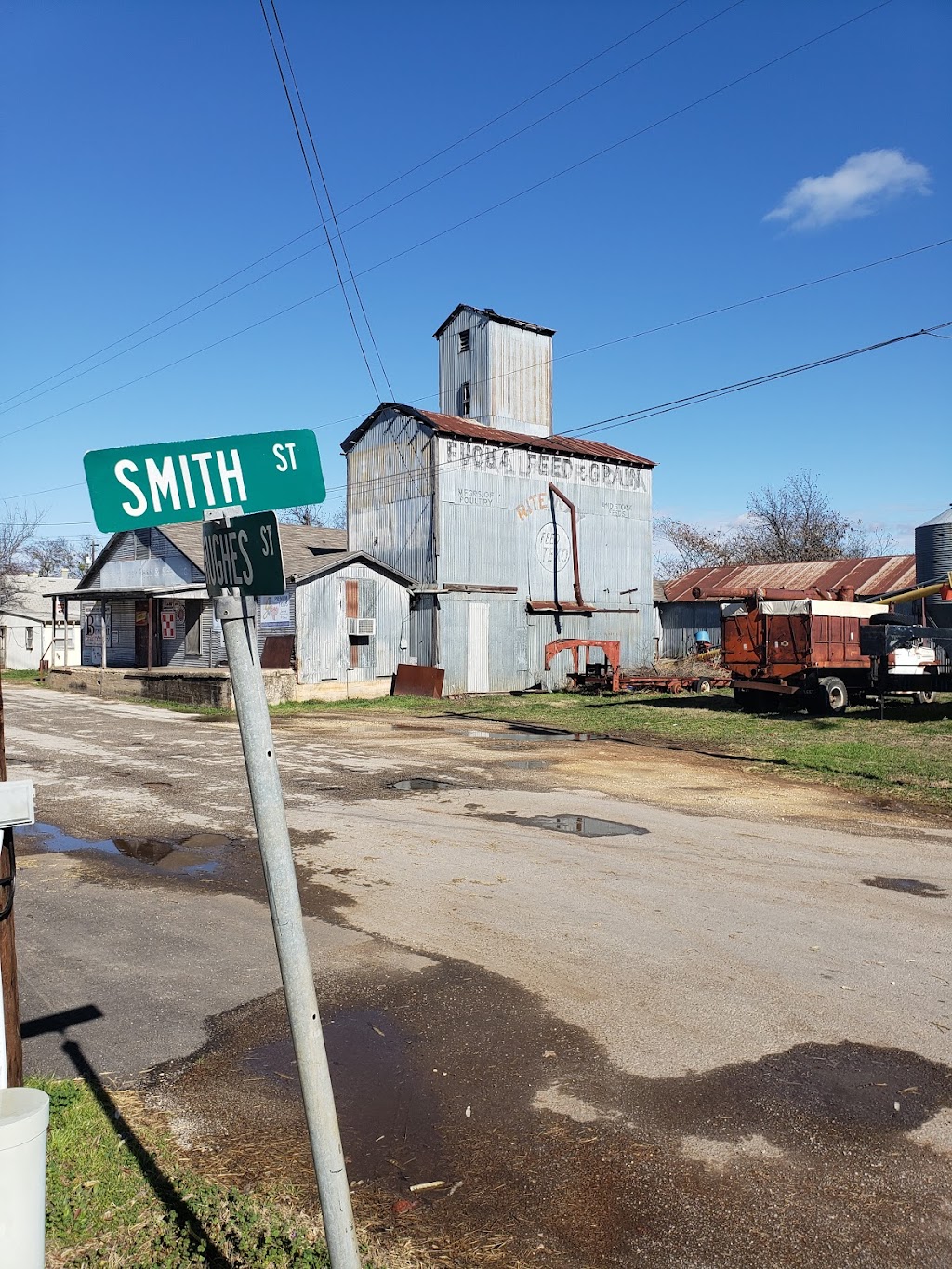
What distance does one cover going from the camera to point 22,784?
2973 mm

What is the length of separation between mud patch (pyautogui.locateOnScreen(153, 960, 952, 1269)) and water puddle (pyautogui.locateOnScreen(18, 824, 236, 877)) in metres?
3.66

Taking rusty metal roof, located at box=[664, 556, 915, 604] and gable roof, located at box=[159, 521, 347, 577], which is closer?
gable roof, located at box=[159, 521, 347, 577]

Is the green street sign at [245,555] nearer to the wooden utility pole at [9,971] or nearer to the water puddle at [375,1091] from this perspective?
the wooden utility pole at [9,971]

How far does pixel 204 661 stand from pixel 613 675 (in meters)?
13.8

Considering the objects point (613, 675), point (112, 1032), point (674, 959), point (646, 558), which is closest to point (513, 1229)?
point (112, 1032)

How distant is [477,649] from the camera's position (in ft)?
102

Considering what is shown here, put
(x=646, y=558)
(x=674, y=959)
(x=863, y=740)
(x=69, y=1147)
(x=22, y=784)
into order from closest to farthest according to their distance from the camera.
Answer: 1. (x=22, y=784)
2. (x=69, y=1147)
3. (x=674, y=959)
4. (x=863, y=740)
5. (x=646, y=558)

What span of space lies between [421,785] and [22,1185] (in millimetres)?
10523

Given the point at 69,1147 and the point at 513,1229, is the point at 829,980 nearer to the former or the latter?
the point at 513,1229

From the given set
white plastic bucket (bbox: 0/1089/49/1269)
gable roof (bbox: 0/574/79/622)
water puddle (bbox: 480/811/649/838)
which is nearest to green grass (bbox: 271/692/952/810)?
water puddle (bbox: 480/811/649/838)

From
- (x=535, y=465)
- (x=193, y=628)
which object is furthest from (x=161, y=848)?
(x=535, y=465)

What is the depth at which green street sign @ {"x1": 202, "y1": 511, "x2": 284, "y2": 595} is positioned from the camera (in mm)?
2426

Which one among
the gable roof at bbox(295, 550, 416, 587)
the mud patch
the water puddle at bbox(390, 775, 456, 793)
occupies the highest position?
the gable roof at bbox(295, 550, 416, 587)

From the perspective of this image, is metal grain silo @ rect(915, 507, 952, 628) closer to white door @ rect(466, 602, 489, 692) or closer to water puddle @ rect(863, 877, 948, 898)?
white door @ rect(466, 602, 489, 692)
